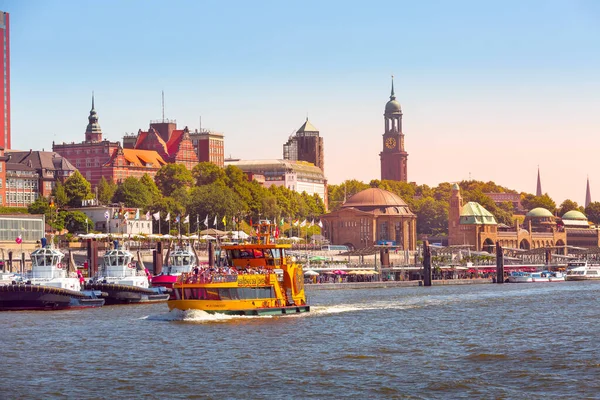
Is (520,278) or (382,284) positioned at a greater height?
(520,278)

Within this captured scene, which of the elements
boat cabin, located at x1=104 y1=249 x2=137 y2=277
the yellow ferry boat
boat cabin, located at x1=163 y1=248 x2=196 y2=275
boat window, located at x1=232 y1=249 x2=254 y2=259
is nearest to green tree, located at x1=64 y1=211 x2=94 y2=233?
boat cabin, located at x1=163 y1=248 x2=196 y2=275

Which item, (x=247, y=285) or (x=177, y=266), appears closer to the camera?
(x=247, y=285)

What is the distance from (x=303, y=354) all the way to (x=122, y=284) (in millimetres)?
46070

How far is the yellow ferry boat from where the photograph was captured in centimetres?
8481

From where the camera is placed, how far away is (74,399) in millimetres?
53906

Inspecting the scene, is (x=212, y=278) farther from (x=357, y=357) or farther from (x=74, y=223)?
(x=74, y=223)

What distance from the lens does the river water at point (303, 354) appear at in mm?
56094

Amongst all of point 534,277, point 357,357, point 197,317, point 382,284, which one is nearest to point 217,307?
point 197,317

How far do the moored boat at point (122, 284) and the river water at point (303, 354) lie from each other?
1022 centimetres

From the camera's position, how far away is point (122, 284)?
110812 millimetres

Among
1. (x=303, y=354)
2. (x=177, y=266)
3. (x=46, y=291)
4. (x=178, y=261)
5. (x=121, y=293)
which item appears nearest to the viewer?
(x=303, y=354)

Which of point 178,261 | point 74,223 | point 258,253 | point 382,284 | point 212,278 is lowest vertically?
point 382,284

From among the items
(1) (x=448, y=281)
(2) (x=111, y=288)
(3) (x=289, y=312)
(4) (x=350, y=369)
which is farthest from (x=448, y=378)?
(1) (x=448, y=281)

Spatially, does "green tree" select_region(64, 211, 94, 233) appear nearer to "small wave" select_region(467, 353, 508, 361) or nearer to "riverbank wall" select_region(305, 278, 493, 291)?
"riverbank wall" select_region(305, 278, 493, 291)
